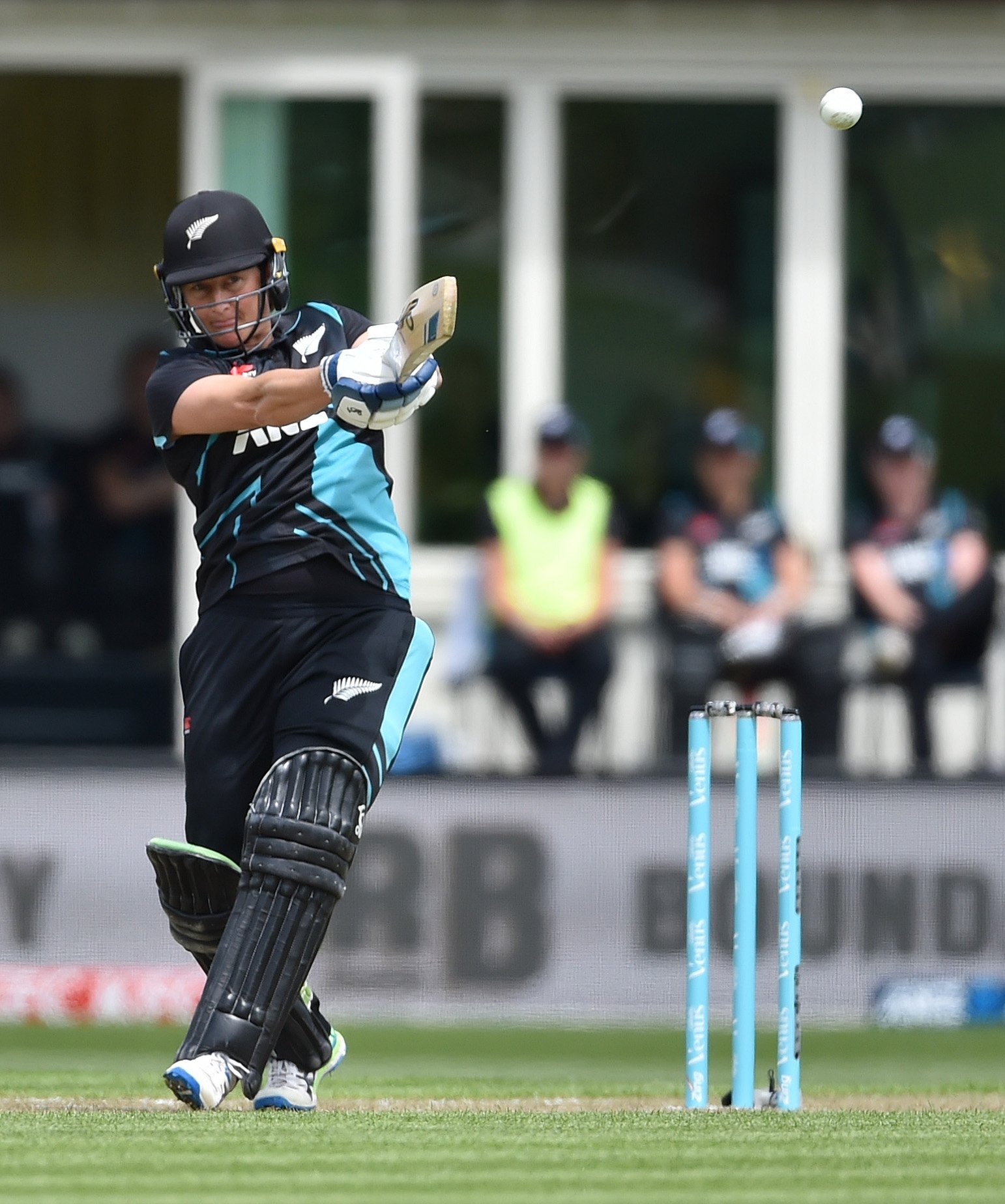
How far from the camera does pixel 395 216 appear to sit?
10414 millimetres

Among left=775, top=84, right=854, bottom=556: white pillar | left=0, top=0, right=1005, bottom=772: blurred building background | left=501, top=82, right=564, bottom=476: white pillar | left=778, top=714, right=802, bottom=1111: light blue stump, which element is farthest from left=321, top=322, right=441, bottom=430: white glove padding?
left=775, top=84, right=854, bottom=556: white pillar

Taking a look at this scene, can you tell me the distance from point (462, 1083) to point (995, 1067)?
181 centimetres

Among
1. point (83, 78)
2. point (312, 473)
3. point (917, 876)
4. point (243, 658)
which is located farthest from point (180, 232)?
point (83, 78)

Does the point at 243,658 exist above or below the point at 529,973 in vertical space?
above

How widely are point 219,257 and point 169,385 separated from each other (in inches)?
11.4

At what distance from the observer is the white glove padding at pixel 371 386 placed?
4.68 metres

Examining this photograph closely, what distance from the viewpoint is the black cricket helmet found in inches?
197

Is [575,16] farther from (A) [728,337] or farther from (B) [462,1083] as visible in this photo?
(B) [462,1083]

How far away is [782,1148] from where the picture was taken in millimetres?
4301

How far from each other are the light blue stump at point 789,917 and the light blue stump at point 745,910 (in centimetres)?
6

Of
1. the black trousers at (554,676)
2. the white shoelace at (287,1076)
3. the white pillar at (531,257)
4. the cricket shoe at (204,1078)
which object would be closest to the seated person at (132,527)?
the white pillar at (531,257)

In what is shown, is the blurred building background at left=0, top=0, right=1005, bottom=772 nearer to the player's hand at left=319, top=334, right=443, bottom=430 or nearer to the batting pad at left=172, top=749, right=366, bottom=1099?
the batting pad at left=172, top=749, right=366, bottom=1099

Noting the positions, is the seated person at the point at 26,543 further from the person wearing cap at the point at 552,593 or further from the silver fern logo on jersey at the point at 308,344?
the silver fern logo on jersey at the point at 308,344

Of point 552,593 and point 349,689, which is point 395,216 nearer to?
point 552,593
